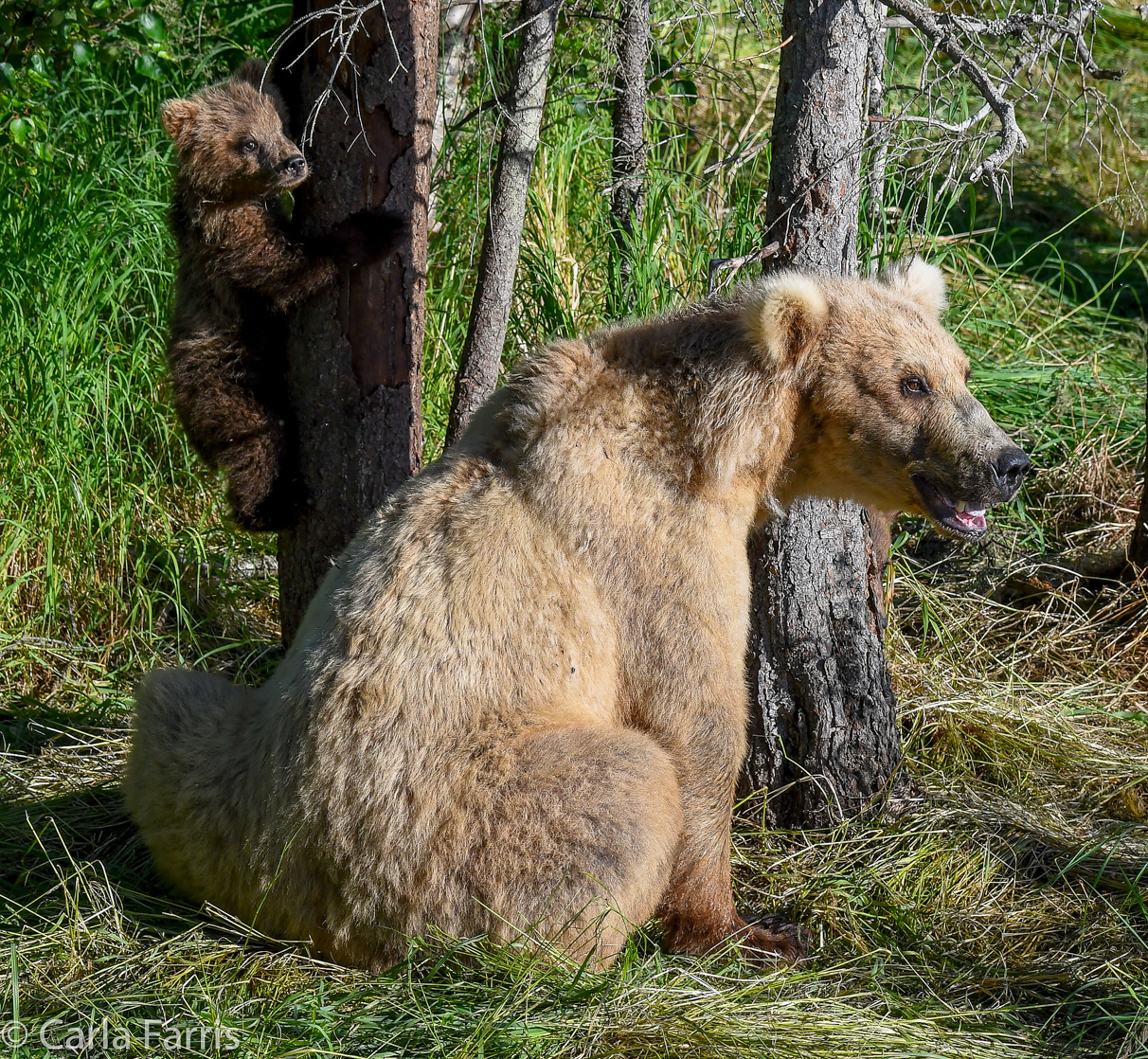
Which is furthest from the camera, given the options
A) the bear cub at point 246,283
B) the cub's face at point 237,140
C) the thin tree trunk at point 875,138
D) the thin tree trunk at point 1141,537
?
the thin tree trunk at point 1141,537

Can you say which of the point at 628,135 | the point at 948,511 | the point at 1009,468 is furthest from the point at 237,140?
the point at 1009,468

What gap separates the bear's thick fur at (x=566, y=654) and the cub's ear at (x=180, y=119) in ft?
8.25

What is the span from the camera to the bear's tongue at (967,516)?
3.63 meters

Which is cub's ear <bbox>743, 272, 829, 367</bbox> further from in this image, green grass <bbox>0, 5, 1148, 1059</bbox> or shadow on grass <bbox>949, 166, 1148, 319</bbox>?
shadow on grass <bbox>949, 166, 1148, 319</bbox>

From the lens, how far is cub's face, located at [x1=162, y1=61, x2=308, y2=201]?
4.64 m

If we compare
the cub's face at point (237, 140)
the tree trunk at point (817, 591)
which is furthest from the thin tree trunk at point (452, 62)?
the tree trunk at point (817, 591)

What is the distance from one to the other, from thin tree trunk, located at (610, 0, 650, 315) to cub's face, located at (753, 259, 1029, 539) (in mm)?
2451

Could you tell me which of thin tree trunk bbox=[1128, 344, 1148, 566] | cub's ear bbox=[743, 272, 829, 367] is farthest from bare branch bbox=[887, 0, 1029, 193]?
thin tree trunk bbox=[1128, 344, 1148, 566]

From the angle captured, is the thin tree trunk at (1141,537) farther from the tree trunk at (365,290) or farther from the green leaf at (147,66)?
the green leaf at (147,66)

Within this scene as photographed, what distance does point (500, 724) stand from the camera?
3262mm

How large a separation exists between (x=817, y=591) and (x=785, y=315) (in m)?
1.24

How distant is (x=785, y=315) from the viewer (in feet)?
11.3

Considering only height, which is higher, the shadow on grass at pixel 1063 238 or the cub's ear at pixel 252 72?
the cub's ear at pixel 252 72

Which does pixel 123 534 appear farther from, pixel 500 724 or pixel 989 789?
pixel 989 789
